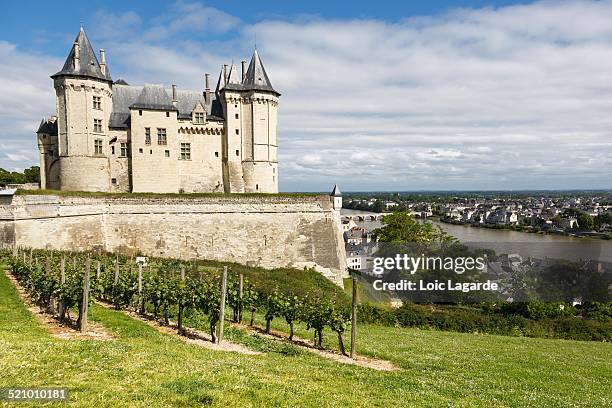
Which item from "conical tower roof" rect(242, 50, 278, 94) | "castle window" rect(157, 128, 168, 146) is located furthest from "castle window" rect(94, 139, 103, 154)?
"conical tower roof" rect(242, 50, 278, 94)

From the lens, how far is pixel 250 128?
3750cm

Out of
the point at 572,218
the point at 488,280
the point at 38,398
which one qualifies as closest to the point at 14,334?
the point at 38,398

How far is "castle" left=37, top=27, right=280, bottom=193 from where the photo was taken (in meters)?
32.9

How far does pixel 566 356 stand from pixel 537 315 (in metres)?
18.0

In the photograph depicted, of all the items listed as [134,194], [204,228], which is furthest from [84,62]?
[204,228]

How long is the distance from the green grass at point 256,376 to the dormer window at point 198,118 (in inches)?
1080

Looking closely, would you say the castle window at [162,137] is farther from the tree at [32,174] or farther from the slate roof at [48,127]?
the tree at [32,174]

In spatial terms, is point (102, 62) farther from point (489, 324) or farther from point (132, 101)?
point (489, 324)

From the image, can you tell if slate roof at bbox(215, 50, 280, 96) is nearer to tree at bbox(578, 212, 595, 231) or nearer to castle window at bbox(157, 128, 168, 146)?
castle window at bbox(157, 128, 168, 146)

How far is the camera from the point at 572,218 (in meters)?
117

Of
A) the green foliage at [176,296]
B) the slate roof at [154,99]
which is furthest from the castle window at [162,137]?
the green foliage at [176,296]

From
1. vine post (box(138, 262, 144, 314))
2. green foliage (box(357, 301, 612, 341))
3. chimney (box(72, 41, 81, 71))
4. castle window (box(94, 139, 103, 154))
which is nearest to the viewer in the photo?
vine post (box(138, 262, 144, 314))

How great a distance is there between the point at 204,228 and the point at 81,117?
12.5 m

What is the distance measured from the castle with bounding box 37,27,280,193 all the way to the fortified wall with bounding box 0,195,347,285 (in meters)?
4.57
